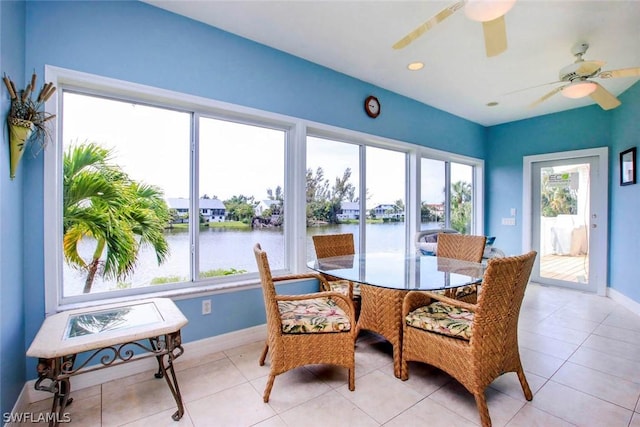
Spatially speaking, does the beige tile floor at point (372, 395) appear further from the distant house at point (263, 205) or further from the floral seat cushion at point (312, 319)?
the distant house at point (263, 205)

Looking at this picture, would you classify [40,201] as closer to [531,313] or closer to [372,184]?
[372,184]

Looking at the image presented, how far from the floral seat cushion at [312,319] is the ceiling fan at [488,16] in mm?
1862

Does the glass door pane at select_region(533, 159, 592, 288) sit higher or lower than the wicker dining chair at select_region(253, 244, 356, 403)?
higher

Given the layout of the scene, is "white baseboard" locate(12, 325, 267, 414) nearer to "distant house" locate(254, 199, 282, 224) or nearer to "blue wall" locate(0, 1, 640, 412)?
"blue wall" locate(0, 1, 640, 412)

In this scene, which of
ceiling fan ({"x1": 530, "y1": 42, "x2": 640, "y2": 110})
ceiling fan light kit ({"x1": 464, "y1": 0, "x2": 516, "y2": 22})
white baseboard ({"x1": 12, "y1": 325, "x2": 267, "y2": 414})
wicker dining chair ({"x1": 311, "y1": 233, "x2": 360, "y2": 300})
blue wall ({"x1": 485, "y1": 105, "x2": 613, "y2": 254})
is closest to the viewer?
ceiling fan light kit ({"x1": 464, "y1": 0, "x2": 516, "y2": 22})

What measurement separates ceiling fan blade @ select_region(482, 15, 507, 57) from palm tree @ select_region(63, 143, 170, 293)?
2608 millimetres

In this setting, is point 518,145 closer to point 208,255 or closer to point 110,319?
point 208,255

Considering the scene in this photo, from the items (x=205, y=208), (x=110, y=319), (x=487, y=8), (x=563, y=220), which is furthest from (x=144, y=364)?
(x=563, y=220)

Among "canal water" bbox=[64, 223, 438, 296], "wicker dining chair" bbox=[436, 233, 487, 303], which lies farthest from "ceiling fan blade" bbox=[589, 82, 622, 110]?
"canal water" bbox=[64, 223, 438, 296]

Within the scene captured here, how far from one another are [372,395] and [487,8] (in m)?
2.36

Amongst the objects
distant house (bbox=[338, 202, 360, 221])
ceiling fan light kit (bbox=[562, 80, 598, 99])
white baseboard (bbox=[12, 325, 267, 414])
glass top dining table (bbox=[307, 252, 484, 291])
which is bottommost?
white baseboard (bbox=[12, 325, 267, 414])

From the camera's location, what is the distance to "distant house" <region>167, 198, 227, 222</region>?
2457 millimetres

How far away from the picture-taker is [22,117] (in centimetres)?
161

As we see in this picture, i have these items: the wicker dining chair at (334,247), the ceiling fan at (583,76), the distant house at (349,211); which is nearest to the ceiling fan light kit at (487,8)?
the ceiling fan at (583,76)
